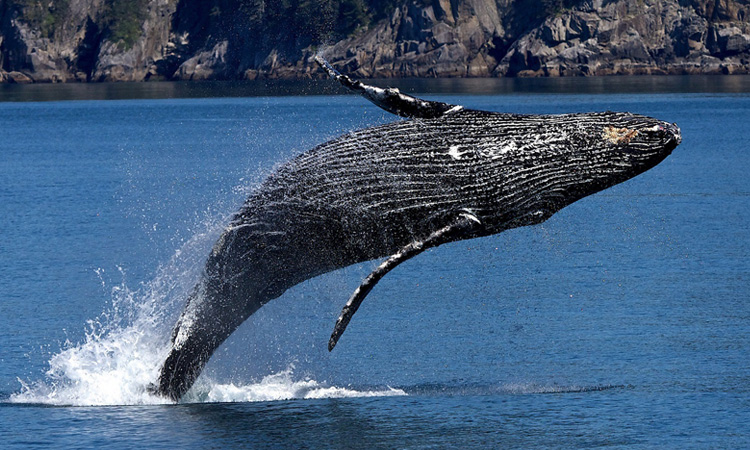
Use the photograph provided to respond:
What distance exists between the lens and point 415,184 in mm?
13062

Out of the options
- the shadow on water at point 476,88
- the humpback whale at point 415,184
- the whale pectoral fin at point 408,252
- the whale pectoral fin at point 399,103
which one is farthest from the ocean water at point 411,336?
the shadow on water at point 476,88

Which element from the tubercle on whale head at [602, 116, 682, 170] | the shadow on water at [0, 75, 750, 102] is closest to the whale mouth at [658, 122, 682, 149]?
the tubercle on whale head at [602, 116, 682, 170]

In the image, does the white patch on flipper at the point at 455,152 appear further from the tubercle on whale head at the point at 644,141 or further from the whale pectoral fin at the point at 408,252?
the tubercle on whale head at the point at 644,141

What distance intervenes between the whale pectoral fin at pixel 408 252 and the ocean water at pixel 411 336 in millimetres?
2309

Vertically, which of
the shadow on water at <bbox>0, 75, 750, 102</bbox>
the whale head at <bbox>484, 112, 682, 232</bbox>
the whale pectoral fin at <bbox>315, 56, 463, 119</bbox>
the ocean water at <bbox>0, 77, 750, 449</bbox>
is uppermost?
the whale pectoral fin at <bbox>315, 56, 463, 119</bbox>

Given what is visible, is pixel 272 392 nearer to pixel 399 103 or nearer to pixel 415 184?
pixel 415 184

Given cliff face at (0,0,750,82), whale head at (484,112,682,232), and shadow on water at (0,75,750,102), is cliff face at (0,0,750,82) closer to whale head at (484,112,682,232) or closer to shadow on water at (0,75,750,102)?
shadow on water at (0,75,750,102)

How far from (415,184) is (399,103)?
968mm

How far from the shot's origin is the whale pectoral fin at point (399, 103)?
12.9 metres

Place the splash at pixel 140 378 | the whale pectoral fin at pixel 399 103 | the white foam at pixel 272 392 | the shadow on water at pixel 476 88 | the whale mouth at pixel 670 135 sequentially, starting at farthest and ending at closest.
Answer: the shadow on water at pixel 476 88, the white foam at pixel 272 392, the splash at pixel 140 378, the whale pectoral fin at pixel 399 103, the whale mouth at pixel 670 135

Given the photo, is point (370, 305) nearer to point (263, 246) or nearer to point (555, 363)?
point (555, 363)

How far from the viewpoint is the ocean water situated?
14.8 meters

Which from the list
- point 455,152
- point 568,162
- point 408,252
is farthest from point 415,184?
point 568,162

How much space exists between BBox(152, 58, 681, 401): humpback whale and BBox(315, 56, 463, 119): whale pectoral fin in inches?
0.6
